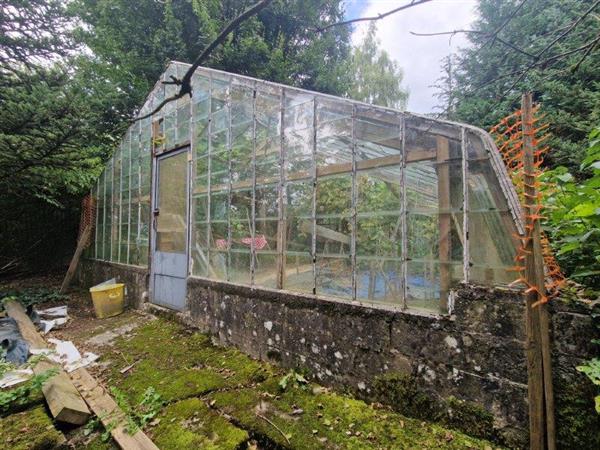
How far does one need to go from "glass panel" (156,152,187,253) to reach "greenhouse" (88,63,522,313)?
4cm

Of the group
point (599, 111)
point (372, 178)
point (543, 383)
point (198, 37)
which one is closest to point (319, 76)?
point (198, 37)

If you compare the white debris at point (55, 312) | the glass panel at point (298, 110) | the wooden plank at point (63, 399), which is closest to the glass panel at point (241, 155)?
the glass panel at point (298, 110)

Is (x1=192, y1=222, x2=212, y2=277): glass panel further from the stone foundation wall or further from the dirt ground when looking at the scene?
the stone foundation wall

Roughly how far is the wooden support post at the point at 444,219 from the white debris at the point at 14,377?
14.2 ft

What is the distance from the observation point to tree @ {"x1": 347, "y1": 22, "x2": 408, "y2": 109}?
48.4ft

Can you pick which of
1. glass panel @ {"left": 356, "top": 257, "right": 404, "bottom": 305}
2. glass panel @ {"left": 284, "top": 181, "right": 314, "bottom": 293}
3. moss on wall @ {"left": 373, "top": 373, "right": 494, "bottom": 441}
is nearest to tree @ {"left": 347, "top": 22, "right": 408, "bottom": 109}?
glass panel @ {"left": 284, "top": 181, "right": 314, "bottom": 293}

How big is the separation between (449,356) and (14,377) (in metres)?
4.39

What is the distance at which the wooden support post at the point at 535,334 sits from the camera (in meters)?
1.72

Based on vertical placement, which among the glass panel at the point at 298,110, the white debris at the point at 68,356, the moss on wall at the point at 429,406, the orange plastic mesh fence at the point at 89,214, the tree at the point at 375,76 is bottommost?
the white debris at the point at 68,356

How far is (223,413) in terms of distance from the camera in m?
2.70

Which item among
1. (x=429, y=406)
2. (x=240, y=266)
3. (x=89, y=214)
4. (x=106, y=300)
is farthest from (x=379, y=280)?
(x=89, y=214)

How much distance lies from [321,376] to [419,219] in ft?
5.98

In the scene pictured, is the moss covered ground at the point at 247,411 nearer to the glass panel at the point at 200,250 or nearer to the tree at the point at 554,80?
the glass panel at the point at 200,250

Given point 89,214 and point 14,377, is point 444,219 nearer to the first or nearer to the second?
point 14,377
